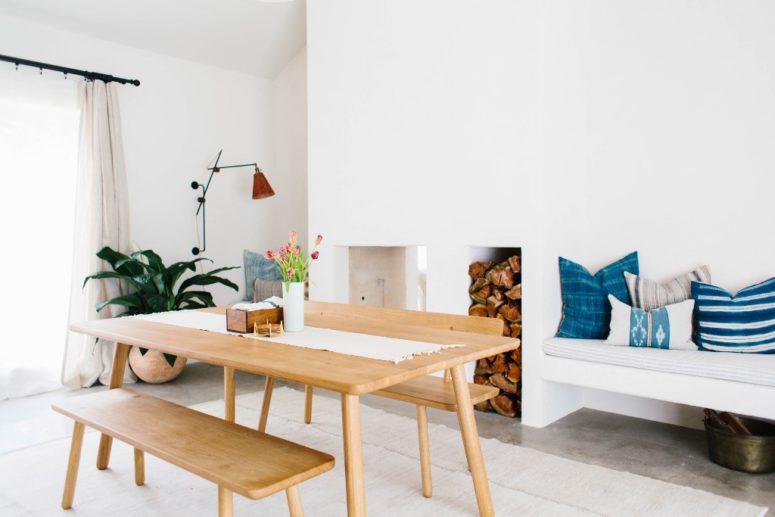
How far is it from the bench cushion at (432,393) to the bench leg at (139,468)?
A: 102 cm

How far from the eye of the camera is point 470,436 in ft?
6.22

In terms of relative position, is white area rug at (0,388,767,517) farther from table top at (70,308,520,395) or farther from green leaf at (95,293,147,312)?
green leaf at (95,293,147,312)

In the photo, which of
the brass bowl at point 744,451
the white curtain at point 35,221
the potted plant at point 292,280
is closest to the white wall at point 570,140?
the brass bowl at point 744,451

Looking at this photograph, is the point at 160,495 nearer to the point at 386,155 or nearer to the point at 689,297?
the point at 386,155

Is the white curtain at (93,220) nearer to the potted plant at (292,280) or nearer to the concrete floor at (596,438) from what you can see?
the concrete floor at (596,438)

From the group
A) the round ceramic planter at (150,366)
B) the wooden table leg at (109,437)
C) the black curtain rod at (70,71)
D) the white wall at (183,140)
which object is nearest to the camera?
the wooden table leg at (109,437)

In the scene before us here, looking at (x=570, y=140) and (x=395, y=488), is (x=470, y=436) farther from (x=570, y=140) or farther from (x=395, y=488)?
(x=570, y=140)

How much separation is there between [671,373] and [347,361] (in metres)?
1.69

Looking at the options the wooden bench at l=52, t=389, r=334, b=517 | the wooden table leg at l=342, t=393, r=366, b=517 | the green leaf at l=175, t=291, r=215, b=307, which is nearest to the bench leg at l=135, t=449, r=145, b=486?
the wooden bench at l=52, t=389, r=334, b=517

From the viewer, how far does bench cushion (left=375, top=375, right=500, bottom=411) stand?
2.07m

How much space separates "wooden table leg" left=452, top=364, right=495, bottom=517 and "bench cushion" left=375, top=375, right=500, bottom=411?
110 mm

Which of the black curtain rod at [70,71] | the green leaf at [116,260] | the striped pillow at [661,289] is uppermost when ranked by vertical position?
the black curtain rod at [70,71]

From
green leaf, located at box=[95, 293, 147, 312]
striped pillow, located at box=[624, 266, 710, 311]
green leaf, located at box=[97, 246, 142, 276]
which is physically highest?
green leaf, located at box=[97, 246, 142, 276]

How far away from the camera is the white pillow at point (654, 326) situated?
2.76m
